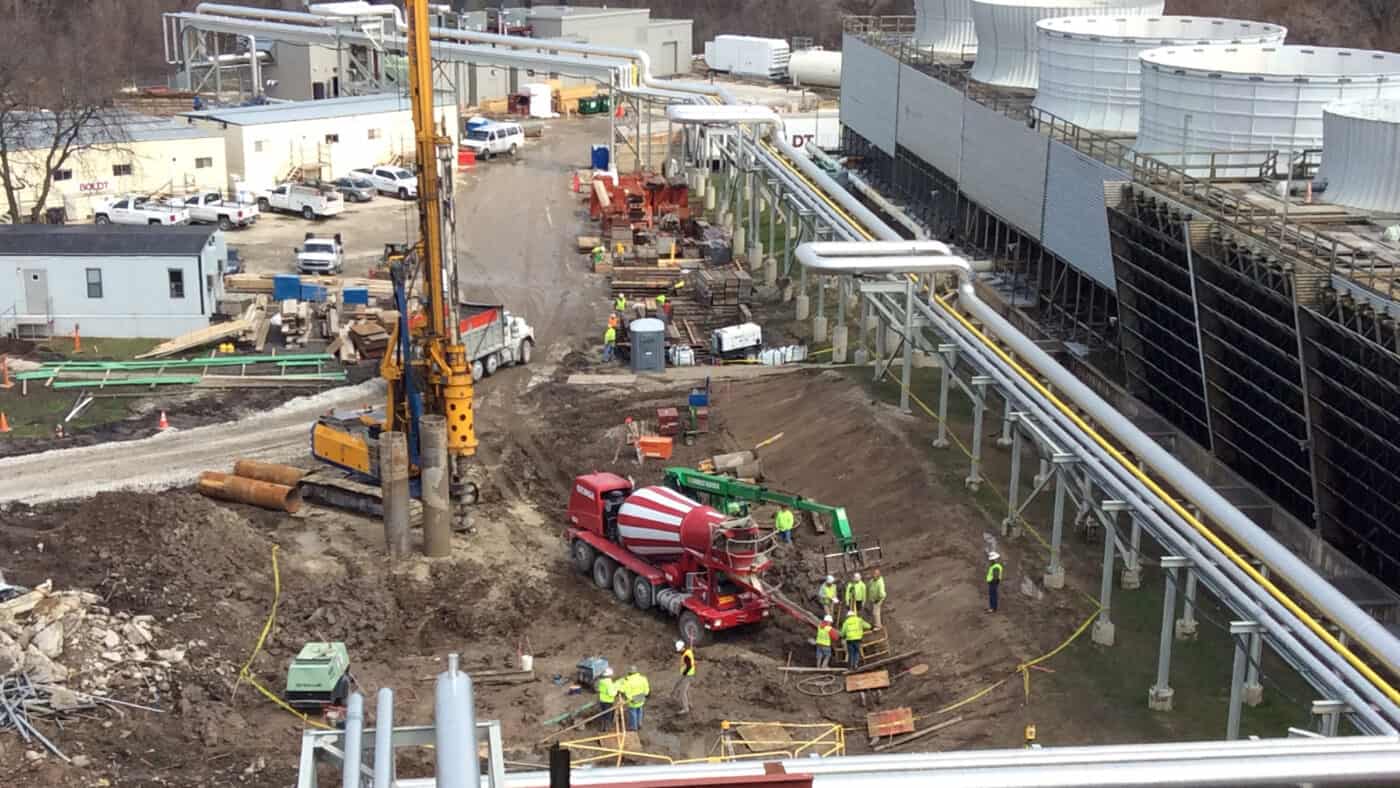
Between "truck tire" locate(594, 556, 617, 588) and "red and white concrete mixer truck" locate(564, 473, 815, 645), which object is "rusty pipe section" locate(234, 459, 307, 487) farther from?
"truck tire" locate(594, 556, 617, 588)

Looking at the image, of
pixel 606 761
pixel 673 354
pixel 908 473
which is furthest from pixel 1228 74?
pixel 606 761

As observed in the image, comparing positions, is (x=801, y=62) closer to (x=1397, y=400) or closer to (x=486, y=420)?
(x=486, y=420)

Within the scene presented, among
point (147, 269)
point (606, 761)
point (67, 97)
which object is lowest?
point (606, 761)

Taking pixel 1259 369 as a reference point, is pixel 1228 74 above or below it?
above

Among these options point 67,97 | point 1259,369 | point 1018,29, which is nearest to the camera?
point 1259,369

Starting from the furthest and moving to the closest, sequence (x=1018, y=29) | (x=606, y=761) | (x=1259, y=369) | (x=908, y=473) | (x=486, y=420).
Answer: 1. (x=1018, y=29)
2. (x=486, y=420)
3. (x=908, y=473)
4. (x=1259, y=369)
5. (x=606, y=761)

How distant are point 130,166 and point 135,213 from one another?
473cm

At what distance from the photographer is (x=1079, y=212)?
138 ft

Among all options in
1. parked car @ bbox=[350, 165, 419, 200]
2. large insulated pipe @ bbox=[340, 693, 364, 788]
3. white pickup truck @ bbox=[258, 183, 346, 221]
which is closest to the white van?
parked car @ bbox=[350, 165, 419, 200]

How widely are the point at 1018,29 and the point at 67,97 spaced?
33763mm

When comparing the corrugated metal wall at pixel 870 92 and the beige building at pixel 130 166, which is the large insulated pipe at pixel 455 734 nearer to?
the beige building at pixel 130 166

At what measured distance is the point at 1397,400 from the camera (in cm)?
2617

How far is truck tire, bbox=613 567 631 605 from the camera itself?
31641mm

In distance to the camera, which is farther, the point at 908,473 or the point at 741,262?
the point at 741,262
